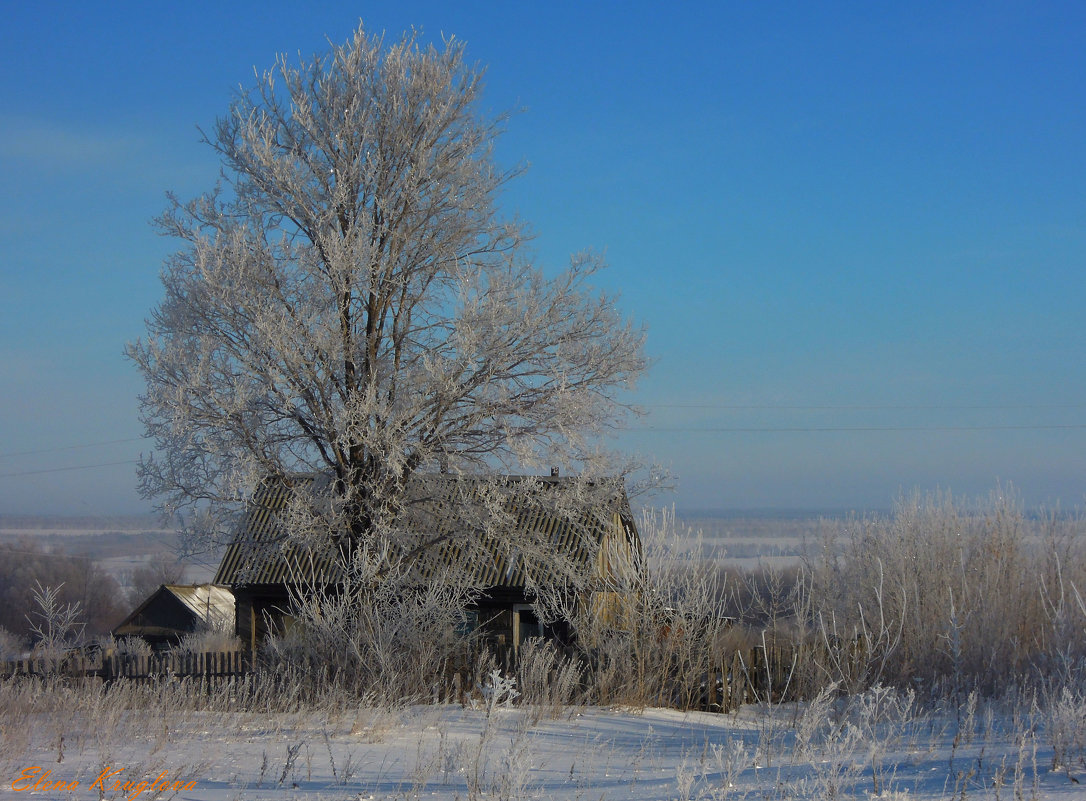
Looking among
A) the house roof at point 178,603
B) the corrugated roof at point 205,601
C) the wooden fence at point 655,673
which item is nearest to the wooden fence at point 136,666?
the wooden fence at point 655,673

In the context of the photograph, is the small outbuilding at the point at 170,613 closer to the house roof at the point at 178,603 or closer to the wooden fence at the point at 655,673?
the house roof at the point at 178,603

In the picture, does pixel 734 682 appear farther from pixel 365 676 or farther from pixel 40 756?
pixel 40 756

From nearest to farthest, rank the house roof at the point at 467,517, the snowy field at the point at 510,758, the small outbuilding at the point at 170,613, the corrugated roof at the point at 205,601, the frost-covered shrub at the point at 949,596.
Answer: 1. the snowy field at the point at 510,758
2. the frost-covered shrub at the point at 949,596
3. the house roof at the point at 467,517
4. the corrugated roof at the point at 205,601
5. the small outbuilding at the point at 170,613

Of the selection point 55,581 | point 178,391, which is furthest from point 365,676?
point 55,581

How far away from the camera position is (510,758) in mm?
5527

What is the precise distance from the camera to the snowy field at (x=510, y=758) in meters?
5.57

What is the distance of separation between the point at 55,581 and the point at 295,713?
249 ft

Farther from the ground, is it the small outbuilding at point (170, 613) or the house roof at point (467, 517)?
the house roof at point (467, 517)

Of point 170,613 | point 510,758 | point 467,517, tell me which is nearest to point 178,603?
point 170,613

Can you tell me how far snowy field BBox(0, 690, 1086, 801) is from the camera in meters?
5.57
